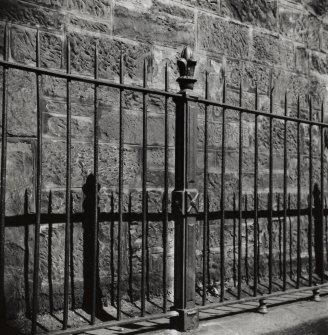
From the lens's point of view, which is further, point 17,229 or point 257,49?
point 257,49

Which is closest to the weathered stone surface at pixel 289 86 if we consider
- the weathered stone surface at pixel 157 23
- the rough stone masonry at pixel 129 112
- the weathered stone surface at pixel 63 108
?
the rough stone masonry at pixel 129 112

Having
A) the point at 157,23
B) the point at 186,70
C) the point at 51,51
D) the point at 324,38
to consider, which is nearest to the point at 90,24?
the point at 51,51

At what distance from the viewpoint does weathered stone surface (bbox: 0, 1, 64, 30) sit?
10.1 ft

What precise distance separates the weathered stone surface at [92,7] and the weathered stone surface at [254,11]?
1181mm

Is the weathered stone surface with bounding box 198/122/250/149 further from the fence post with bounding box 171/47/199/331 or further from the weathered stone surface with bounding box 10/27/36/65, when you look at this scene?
the weathered stone surface with bounding box 10/27/36/65

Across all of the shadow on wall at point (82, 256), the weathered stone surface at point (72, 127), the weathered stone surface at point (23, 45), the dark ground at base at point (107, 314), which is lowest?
the dark ground at base at point (107, 314)

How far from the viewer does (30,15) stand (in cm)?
317

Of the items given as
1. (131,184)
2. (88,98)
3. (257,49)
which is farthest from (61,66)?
(257,49)

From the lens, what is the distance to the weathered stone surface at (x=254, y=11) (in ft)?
14.4

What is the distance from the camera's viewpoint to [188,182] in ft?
9.66

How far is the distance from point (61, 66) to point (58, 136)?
437 millimetres

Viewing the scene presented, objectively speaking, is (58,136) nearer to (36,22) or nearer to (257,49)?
(36,22)

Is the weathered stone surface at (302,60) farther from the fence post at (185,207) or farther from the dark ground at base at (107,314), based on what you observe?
the fence post at (185,207)

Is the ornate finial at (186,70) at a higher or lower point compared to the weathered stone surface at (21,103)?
higher
